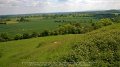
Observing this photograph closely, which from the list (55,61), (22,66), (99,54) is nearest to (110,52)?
(99,54)

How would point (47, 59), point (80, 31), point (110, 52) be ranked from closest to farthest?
point (110, 52), point (47, 59), point (80, 31)

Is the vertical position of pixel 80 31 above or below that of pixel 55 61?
below

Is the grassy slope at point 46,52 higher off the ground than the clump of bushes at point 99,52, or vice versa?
the clump of bushes at point 99,52

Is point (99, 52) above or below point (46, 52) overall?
above

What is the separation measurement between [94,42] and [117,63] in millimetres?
5285

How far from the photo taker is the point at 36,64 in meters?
18.3

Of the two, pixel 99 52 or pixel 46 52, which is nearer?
pixel 99 52

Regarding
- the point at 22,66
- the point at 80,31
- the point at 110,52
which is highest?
the point at 110,52

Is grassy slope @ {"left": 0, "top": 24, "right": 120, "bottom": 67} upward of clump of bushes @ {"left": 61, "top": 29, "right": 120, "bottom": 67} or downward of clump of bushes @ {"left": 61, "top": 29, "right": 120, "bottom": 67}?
downward

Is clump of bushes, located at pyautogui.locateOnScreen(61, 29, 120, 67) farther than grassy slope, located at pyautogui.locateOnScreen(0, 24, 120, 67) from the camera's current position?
No

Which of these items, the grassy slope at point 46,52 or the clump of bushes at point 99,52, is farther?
the grassy slope at point 46,52

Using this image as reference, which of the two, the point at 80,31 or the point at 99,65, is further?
the point at 80,31

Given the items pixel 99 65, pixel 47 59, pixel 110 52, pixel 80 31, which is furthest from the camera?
pixel 80 31

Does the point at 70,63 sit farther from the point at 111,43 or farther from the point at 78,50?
the point at 111,43
